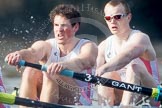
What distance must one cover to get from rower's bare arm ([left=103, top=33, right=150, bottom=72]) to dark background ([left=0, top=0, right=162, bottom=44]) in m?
0.95

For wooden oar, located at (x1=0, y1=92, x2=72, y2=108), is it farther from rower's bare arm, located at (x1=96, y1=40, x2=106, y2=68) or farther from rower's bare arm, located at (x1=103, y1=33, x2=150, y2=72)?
rower's bare arm, located at (x1=96, y1=40, x2=106, y2=68)

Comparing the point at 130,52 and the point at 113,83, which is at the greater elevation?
the point at 130,52

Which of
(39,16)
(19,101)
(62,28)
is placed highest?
(39,16)

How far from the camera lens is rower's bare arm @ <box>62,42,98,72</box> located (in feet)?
8.63

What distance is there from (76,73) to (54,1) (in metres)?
1.93

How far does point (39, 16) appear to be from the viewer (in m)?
4.16

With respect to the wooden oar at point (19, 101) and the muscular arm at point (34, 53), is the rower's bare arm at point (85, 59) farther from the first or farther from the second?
the wooden oar at point (19, 101)

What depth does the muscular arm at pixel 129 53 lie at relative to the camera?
2.64 metres

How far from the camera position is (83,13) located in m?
3.22

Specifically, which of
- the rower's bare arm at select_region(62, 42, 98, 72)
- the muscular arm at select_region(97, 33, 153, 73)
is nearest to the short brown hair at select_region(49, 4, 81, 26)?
the rower's bare arm at select_region(62, 42, 98, 72)

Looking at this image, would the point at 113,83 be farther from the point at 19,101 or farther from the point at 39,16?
the point at 39,16

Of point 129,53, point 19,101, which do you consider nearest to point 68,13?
point 129,53

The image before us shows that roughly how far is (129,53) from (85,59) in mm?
200

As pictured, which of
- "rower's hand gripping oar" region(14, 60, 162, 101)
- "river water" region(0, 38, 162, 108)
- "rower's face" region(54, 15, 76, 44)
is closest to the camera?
"rower's hand gripping oar" region(14, 60, 162, 101)
